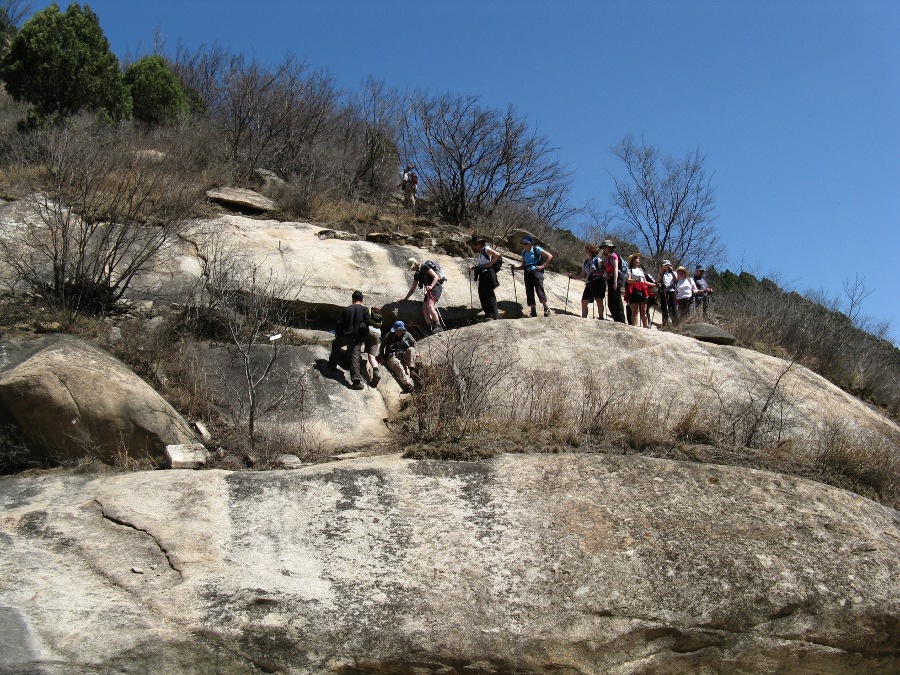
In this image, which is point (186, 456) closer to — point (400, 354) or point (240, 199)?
point (400, 354)

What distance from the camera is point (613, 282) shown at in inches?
563

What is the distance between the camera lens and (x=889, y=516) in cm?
857

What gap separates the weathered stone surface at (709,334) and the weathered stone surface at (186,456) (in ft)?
32.0

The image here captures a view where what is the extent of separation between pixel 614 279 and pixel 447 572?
8484 millimetres

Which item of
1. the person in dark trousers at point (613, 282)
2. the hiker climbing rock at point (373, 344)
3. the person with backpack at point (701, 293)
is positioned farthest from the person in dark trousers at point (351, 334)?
the person with backpack at point (701, 293)

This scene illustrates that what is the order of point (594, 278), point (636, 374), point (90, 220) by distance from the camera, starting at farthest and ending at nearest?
point (594, 278) → point (90, 220) → point (636, 374)

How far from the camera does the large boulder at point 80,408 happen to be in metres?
8.70

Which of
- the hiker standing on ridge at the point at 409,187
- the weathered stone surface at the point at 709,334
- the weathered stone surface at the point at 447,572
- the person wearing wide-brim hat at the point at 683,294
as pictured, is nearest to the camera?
the weathered stone surface at the point at 447,572

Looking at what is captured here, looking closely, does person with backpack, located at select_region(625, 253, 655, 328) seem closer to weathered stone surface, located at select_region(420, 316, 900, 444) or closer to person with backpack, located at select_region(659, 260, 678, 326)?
weathered stone surface, located at select_region(420, 316, 900, 444)

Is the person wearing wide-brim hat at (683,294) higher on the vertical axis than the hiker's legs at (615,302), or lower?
higher

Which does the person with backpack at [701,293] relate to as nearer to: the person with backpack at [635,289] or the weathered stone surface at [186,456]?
the person with backpack at [635,289]

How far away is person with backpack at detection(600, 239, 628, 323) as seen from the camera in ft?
46.5

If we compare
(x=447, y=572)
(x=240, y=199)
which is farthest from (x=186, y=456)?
(x=240, y=199)

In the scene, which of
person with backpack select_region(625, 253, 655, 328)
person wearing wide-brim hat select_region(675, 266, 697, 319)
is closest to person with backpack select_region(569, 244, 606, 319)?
person with backpack select_region(625, 253, 655, 328)
